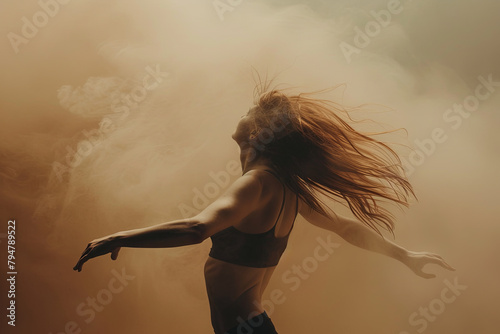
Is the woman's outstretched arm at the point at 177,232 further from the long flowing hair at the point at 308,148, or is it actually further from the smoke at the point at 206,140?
the smoke at the point at 206,140

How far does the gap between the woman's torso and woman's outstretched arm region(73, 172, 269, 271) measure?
102 mm

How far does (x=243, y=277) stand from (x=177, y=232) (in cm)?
33

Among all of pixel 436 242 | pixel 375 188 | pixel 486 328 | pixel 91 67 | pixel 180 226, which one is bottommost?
pixel 486 328

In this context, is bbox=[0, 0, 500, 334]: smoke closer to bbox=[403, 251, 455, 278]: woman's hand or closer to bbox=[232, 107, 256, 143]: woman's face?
bbox=[403, 251, 455, 278]: woman's hand

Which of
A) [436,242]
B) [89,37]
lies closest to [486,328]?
[436,242]

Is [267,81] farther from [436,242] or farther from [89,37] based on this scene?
[436,242]

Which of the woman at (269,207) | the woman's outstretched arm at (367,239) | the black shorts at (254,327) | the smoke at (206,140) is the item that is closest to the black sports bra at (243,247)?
the woman at (269,207)

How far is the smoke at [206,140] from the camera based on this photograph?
2.01 metres

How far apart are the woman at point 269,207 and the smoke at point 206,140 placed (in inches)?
12.2

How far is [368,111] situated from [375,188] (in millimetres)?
434

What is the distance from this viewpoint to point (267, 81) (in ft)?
6.97

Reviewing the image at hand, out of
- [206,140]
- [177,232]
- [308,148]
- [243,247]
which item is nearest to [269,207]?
[243,247]

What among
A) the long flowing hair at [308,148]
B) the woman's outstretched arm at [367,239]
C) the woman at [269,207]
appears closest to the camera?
the woman at [269,207]

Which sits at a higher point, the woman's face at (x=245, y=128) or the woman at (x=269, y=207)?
the woman's face at (x=245, y=128)
